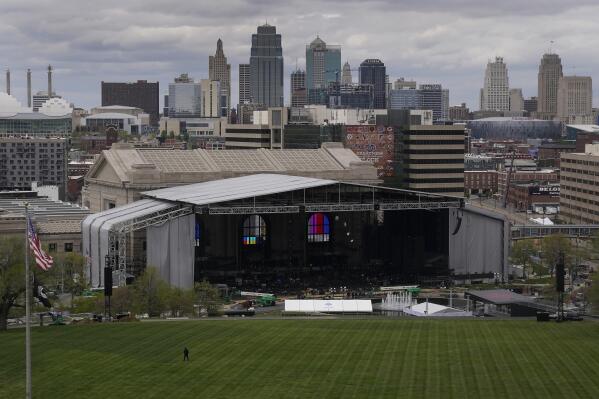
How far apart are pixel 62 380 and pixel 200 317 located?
3196cm

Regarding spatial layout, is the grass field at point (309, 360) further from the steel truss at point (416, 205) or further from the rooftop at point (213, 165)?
the rooftop at point (213, 165)

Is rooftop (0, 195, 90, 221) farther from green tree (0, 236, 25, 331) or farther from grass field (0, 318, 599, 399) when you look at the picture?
grass field (0, 318, 599, 399)

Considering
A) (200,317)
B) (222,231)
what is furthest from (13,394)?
(222,231)

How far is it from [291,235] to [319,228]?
10.1ft

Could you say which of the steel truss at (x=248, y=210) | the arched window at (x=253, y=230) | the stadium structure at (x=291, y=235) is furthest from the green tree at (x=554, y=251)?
the steel truss at (x=248, y=210)

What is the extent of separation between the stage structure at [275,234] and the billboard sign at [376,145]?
5041 centimetres

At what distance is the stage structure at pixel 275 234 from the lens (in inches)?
4656

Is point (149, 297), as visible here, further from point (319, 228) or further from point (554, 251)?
point (554, 251)

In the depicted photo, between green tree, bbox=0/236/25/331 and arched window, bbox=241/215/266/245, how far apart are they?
4733 centimetres

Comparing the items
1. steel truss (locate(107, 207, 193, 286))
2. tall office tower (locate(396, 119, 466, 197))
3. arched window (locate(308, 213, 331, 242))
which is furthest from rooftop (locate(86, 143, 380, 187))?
steel truss (locate(107, 207, 193, 286))

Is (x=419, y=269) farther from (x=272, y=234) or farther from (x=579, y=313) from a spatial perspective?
(x=579, y=313)

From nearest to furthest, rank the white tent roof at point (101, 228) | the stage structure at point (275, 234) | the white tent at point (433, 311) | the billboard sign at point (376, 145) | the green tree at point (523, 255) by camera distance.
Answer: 1. the white tent at point (433, 311)
2. the stage structure at point (275, 234)
3. the white tent roof at point (101, 228)
4. the green tree at point (523, 255)
5. the billboard sign at point (376, 145)

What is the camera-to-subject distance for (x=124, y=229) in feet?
379

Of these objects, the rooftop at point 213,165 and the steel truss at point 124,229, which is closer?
the steel truss at point 124,229
